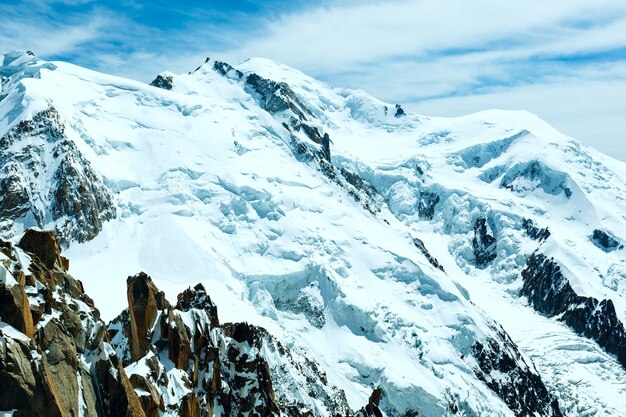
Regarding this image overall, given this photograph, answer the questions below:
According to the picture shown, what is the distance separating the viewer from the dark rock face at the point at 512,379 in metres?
169

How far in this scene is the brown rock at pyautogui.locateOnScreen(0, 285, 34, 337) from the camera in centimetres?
2927

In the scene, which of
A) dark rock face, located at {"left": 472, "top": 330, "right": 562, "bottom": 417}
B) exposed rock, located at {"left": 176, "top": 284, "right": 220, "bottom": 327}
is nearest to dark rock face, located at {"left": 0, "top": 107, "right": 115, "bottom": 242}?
exposed rock, located at {"left": 176, "top": 284, "right": 220, "bottom": 327}

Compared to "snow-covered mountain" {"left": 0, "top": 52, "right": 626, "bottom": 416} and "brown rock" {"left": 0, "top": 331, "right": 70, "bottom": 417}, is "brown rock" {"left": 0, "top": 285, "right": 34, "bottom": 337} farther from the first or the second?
"snow-covered mountain" {"left": 0, "top": 52, "right": 626, "bottom": 416}

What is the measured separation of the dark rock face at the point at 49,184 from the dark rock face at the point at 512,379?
91128 mm

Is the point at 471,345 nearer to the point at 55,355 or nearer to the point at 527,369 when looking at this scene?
the point at 527,369

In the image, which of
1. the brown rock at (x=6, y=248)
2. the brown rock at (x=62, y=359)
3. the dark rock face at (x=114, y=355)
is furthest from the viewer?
the brown rock at (x=6, y=248)

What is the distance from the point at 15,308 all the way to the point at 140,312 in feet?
77.8

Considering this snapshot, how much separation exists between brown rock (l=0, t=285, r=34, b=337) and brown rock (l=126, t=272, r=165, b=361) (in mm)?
22741

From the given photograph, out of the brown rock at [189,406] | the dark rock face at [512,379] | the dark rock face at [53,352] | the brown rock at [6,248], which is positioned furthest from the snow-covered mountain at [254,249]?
the brown rock at [6,248]

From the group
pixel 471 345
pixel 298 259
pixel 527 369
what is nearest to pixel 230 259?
pixel 298 259

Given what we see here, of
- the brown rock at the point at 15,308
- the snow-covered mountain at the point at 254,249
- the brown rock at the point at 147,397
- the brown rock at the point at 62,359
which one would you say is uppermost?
the brown rock at the point at 15,308

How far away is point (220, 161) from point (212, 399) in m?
126

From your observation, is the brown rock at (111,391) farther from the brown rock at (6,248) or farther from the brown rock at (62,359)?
the brown rock at (6,248)

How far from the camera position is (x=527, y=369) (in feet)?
611
